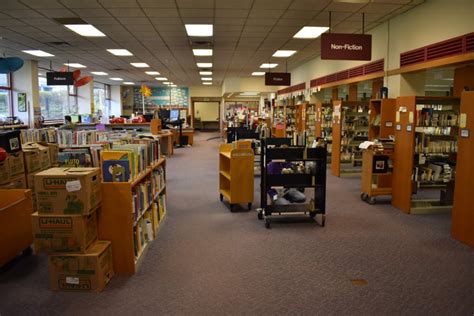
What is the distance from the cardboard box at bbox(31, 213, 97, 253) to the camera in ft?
11.1

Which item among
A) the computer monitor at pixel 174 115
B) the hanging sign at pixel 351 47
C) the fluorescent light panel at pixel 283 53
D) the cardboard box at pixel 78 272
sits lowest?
the cardboard box at pixel 78 272

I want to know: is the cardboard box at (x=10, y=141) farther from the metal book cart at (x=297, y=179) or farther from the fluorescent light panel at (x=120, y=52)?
the fluorescent light panel at (x=120, y=52)

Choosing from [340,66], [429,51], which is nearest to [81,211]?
[429,51]

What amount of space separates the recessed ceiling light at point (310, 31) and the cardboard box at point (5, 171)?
21.3 ft

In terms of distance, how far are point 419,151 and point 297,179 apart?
2.26 metres

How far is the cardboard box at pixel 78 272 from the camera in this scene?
11.4 feet

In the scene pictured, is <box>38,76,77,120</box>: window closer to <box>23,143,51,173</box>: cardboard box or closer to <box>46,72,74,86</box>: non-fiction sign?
<box>46,72,74,86</box>: non-fiction sign

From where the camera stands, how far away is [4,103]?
13023 mm

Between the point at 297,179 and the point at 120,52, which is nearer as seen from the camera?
the point at 297,179

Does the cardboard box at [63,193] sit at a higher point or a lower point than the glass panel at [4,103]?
lower

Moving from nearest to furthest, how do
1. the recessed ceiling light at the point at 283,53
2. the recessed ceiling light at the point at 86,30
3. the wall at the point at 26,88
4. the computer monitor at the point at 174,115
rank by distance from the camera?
the recessed ceiling light at the point at 86,30 → the recessed ceiling light at the point at 283,53 → the wall at the point at 26,88 → the computer monitor at the point at 174,115

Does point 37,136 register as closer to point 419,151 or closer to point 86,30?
point 86,30

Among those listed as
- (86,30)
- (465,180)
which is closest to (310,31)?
(86,30)

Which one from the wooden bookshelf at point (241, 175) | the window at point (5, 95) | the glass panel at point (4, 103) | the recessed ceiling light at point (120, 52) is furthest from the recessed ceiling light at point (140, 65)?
the wooden bookshelf at point (241, 175)
